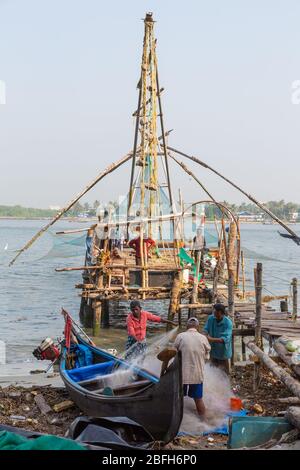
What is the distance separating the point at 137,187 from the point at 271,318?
29.9 feet

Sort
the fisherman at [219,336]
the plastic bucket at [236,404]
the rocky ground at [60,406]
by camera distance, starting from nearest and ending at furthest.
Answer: the rocky ground at [60,406]
the plastic bucket at [236,404]
the fisherman at [219,336]

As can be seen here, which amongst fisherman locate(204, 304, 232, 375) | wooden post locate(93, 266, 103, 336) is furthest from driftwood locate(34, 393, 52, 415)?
wooden post locate(93, 266, 103, 336)

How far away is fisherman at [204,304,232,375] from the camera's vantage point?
27.8 ft

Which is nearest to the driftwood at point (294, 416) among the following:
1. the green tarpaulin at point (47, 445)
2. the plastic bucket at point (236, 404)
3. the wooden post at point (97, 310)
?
the plastic bucket at point (236, 404)

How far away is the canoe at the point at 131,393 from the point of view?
6.62m

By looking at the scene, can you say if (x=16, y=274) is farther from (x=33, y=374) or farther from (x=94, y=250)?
(x=33, y=374)

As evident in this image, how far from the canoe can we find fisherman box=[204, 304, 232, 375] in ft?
4.34

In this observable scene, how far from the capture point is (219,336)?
28.2 feet

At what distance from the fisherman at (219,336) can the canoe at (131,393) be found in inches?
52.0

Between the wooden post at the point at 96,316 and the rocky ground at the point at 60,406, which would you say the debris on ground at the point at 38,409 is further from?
the wooden post at the point at 96,316

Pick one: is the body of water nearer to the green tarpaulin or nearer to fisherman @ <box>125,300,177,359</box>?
fisherman @ <box>125,300,177,359</box>

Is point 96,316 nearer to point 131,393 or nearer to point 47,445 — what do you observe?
point 131,393

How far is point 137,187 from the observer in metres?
20.1
